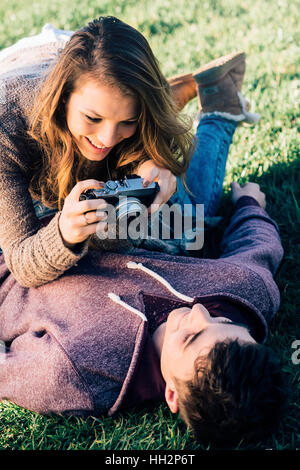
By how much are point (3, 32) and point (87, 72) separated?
13.4 feet

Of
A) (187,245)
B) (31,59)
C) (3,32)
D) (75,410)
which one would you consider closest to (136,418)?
(75,410)

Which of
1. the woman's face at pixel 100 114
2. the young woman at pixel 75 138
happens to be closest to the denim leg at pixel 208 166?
the young woman at pixel 75 138

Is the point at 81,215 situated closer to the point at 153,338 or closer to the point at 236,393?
the point at 153,338

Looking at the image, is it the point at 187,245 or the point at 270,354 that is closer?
the point at 270,354

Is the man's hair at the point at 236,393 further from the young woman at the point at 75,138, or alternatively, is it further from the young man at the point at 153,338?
the young woman at the point at 75,138

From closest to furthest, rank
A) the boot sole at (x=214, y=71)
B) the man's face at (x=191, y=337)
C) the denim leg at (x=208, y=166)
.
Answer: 1. the man's face at (x=191, y=337)
2. the denim leg at (x=208, y=166)
3. the boot sole at (x=214, y=71)

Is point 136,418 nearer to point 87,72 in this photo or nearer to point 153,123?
point 153,123

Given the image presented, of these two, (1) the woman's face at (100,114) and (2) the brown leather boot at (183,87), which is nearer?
(1) the woman's face at (100,114)

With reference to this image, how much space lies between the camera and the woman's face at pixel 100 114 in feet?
6.49

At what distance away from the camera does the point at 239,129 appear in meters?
3.59

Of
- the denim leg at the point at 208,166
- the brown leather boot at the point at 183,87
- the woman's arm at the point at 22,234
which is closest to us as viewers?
the woman's arm at the point at 22,234
